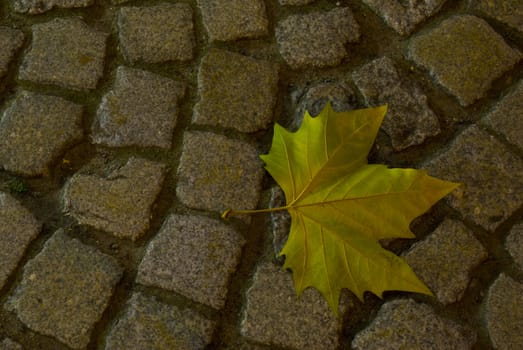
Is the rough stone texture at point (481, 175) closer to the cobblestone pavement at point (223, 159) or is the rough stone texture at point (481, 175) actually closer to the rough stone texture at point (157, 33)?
the cobblestone pavement at point (223, 159)

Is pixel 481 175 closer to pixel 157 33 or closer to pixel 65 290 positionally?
pixel 157 33

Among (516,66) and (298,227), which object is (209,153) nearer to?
(298,227)

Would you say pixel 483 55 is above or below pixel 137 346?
above

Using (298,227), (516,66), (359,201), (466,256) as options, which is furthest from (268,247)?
(516,66)

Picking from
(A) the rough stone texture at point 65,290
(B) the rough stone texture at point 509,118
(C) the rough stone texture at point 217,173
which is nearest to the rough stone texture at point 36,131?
(A) the rough stone texture at point 65,290

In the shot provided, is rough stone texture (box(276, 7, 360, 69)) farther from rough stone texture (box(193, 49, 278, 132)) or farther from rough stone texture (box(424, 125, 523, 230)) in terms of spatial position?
rough stone texture (box(424, 125, 523, 230))

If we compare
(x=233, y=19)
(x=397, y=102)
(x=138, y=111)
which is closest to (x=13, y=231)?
(x=138, y=111)
